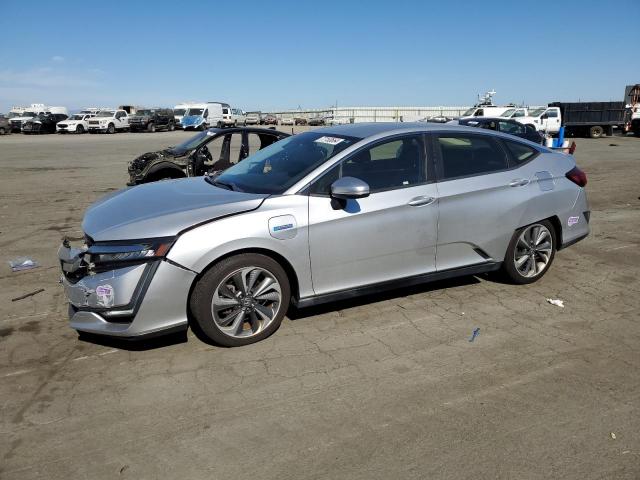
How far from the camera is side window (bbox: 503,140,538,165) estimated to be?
530cm

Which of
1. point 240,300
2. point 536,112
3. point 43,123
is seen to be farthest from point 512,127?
point 43,123

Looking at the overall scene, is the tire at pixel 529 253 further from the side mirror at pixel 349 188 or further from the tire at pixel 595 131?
the tire at pixel 595 131

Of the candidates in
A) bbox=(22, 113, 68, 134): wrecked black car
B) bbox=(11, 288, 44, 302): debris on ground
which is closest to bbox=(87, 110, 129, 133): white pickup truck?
bbox=(22, 113, 68, 134): wrecked black car

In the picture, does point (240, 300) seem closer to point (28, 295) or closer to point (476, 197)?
point (476, 197)

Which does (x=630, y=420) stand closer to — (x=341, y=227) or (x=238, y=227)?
(x=341, y=227)

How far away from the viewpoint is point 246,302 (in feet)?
13.1

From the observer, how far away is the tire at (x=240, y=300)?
383cm

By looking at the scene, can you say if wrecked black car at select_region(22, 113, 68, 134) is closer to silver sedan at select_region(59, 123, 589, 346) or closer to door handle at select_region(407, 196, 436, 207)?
silver sedan at select_region(59, 123, 589, 346)

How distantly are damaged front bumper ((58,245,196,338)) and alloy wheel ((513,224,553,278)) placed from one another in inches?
128

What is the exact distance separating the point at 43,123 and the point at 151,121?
8.49 metres

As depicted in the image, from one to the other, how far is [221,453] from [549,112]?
3327 centimetres

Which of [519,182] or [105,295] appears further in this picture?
[519,182]

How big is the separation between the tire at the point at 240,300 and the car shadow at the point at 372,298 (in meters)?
0.34

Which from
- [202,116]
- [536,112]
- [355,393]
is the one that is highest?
[202,116]
